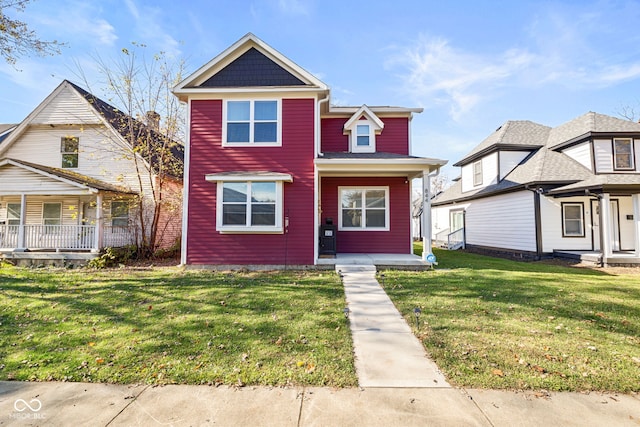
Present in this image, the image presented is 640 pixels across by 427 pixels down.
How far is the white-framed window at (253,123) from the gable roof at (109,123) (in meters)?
4.40

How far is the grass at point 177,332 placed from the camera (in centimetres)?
337

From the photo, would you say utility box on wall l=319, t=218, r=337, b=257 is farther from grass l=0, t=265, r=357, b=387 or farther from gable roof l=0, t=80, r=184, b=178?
gable roof l=0, t=80, r=184, b=178

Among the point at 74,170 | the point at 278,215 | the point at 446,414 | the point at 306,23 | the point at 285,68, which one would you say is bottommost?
the point at 446,414

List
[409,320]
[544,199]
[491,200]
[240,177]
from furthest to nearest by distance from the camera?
[491,200] → [544,199] → [240,177] → [409,320]

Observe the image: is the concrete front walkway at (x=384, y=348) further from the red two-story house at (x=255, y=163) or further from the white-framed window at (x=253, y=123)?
the white-framed window at (x=253, y=123)

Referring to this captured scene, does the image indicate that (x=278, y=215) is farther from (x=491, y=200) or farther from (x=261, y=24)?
(x=491, y=200)

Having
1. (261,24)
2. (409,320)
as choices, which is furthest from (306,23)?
(409,320)

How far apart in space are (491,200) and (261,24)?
558 inches

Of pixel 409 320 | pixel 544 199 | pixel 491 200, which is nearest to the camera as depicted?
pixel 409 320

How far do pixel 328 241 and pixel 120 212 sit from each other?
973cm

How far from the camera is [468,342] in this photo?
161 inches

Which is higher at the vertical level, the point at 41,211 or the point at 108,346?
the point at 41,211

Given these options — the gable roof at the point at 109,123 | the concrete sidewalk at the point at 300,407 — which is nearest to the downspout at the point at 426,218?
the concrete sidewalk at the point at 300,407

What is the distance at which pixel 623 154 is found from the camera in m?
12.7
